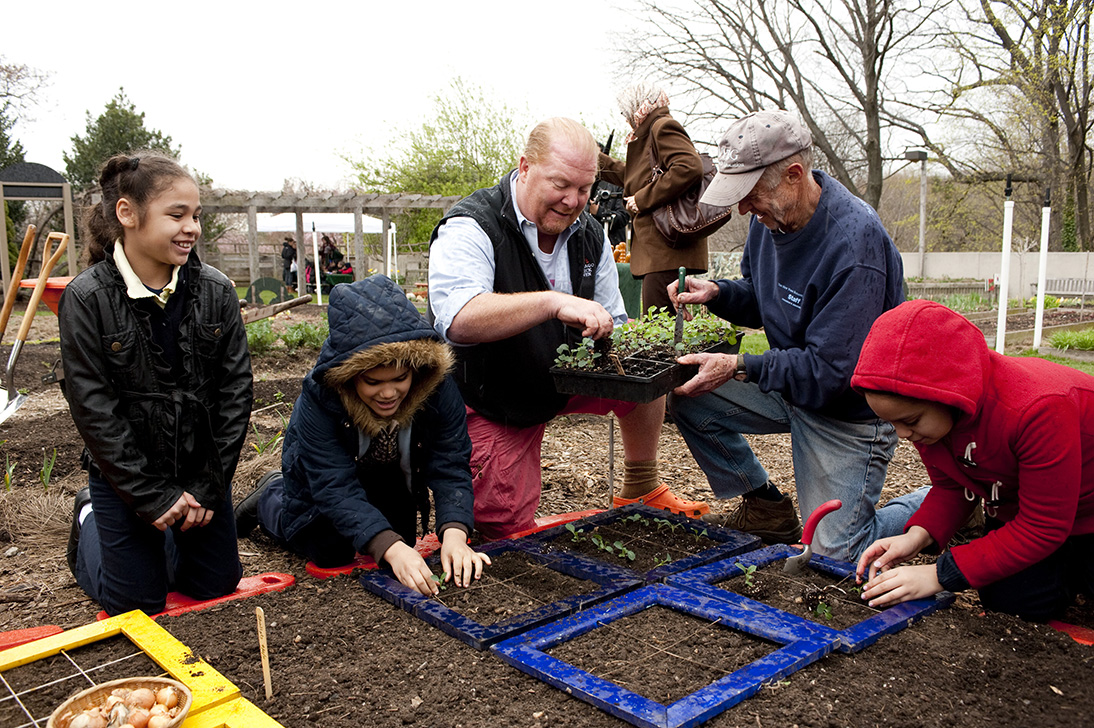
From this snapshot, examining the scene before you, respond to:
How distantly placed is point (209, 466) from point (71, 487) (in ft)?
5.98

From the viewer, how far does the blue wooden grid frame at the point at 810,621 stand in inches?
79.2

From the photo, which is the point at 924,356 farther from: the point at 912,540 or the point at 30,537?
the point at 30,537

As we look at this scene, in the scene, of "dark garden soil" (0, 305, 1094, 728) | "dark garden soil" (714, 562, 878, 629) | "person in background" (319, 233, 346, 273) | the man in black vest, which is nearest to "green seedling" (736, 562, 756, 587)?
"dark garden soil" (714, 562, 878, 629)

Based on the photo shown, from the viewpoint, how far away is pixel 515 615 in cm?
220

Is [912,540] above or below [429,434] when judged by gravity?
below

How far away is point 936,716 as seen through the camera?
1.68 m

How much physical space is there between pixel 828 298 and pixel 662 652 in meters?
1.41

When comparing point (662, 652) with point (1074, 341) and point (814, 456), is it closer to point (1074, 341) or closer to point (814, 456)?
point (814, 456)

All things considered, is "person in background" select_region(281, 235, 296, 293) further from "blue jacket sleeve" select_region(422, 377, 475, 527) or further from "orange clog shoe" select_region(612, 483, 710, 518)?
"blue jacket sleeve" select_region(422, 377, 475, 527)

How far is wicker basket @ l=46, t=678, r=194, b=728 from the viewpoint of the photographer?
154cm

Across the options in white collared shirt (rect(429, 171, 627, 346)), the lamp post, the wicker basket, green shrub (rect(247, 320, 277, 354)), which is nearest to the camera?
the wicker basket

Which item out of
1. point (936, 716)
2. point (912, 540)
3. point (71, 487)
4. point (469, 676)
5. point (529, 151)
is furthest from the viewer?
point (71, 487)

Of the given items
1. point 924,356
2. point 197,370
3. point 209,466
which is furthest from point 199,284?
point 924,356

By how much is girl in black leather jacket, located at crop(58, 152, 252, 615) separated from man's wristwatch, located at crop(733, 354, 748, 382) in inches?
68.9
